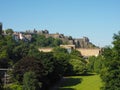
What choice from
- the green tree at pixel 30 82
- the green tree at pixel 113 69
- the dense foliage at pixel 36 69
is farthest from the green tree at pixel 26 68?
the green tree at pixel 113 69

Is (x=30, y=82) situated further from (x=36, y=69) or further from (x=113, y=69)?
(x=113, y=69)

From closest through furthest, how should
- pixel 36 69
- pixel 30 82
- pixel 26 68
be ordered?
pixel 30 82 < pixel 36 69 < pixel 26 68

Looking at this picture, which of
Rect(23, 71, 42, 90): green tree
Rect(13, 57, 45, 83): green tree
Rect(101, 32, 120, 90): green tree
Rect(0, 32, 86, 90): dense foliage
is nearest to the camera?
Rect(101, 32, 120, 90): green tree

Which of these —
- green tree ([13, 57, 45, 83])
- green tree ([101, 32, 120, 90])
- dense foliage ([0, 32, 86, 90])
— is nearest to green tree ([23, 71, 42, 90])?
dense foliage ([0, 32, 86, 90])

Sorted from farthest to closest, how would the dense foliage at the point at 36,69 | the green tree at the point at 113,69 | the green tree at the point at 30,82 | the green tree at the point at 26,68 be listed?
the green tree at the point at 26,68 → the dense foliage at the point at 36,69 → the green tree at the point at 30,82 → the green tree at the point at 113,69

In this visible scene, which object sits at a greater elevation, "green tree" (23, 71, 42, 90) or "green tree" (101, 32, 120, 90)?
"green tree" (101, 32, 120, 90)

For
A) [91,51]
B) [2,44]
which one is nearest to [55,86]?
[2,44]

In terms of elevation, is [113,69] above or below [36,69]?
above

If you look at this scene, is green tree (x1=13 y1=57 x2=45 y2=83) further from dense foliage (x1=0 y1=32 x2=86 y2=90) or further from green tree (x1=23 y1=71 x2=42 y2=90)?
green tree (x1=23 y1=71 x2=42 y2=90)

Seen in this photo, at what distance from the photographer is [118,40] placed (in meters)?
41.0

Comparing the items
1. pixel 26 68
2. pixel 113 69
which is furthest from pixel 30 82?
pixel 113 69

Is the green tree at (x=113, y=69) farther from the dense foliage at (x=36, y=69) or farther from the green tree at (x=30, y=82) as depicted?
the dense foliage at (x=36, y=69)

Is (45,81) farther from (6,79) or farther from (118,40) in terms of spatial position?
(118,40)

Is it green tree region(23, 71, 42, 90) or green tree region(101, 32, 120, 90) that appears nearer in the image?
green tree region(101, 32, 120, 90)
